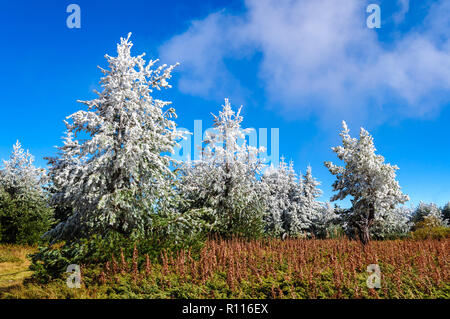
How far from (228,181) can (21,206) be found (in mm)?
18109

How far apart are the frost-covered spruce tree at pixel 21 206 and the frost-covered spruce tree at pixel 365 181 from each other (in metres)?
21.3

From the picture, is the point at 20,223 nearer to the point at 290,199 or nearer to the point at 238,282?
the point at 238,282

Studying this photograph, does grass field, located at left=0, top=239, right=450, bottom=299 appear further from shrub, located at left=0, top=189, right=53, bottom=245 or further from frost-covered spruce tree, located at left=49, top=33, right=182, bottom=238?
shrub, located at left=0, top=189, right=53, bottom=245

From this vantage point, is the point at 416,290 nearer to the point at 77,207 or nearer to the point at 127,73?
the point at 77,207

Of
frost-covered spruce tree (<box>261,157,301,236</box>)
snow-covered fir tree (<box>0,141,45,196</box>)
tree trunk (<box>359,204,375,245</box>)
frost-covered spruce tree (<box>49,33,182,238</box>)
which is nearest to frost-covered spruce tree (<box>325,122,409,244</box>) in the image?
tree trunk (<box>359,204,375,245</box>)

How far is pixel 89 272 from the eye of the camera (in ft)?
24.3

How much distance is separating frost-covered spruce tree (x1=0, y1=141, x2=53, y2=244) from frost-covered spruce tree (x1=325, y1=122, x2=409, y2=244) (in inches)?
837

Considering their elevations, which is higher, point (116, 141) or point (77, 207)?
point (116, 141)

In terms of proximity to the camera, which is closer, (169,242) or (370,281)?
(370,281)

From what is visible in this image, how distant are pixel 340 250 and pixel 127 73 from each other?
1056 centimetres
